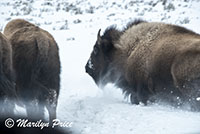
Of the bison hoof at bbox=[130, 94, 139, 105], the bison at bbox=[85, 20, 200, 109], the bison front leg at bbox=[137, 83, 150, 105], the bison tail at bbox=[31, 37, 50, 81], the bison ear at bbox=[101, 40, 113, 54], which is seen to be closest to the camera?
the bison tail at bbox=[31, 37, 50, 81]

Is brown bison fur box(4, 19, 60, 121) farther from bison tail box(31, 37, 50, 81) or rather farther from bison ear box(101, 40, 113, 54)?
bison ear box(101, 40, 113, 54)

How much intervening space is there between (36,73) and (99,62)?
2.75 metres

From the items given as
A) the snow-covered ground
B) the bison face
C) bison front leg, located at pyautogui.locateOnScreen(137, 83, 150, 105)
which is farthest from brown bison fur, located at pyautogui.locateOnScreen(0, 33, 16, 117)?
the bison face

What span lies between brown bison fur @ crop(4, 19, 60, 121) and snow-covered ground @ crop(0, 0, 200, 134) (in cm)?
50

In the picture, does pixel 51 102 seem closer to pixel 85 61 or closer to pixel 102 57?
pixel 102 57

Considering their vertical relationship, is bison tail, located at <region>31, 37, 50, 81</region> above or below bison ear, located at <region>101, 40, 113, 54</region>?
above

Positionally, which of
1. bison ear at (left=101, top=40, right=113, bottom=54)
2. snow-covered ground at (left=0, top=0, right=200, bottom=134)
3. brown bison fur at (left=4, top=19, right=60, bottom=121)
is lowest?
snow-covered ground at (left=0, top=0, right=200, bottom=134)

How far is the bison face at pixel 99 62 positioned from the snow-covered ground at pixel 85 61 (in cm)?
28

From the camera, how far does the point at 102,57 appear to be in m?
7.12

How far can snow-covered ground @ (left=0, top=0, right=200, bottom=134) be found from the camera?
15.1 feet

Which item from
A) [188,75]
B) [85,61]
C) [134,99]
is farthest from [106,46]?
[188,75]

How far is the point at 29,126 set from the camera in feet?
15.0

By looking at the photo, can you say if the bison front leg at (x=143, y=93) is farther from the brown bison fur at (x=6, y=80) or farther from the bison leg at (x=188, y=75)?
the brown bison fur at (x=6, y=80)

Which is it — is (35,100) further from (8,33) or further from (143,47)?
(143,47)
